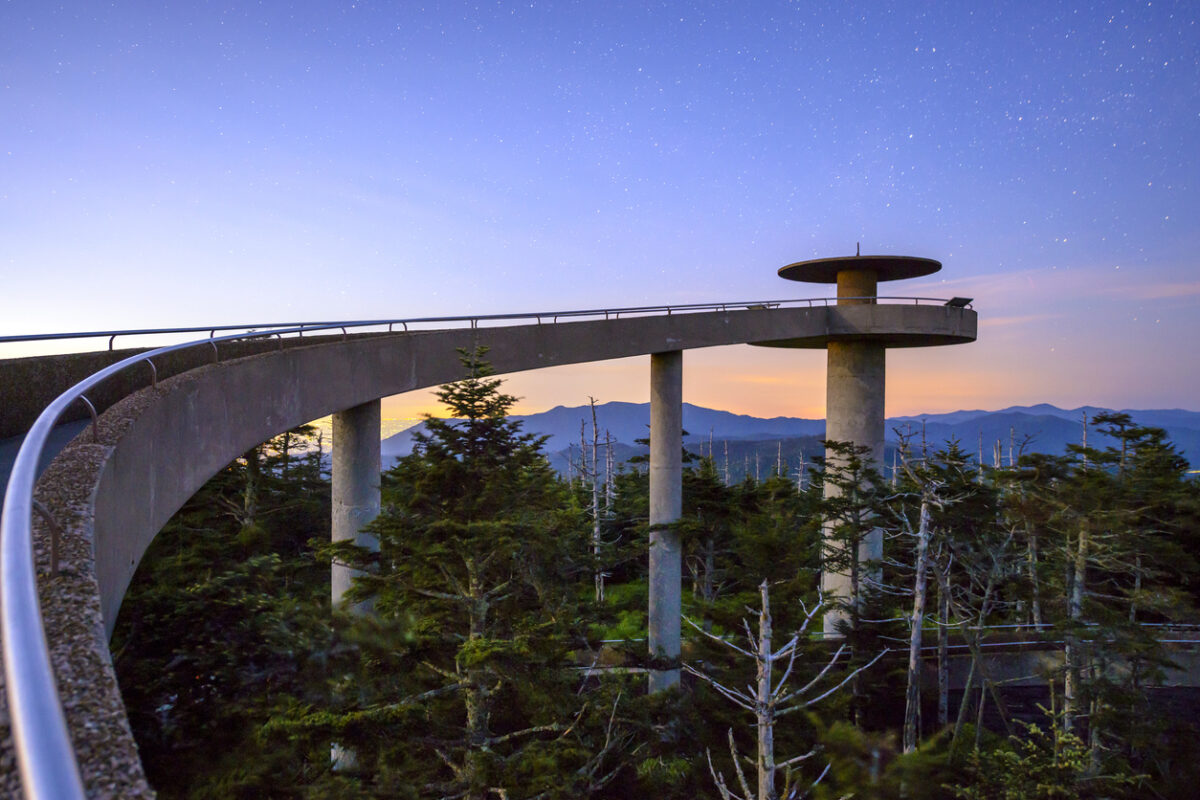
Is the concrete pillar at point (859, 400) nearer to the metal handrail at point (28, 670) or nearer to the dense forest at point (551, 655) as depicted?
the dense forest at point (551, 655)

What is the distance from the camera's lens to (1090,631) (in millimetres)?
15055

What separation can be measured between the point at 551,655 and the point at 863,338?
15.4 metres

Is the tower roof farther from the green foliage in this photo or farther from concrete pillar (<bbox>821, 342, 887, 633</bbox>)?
the green foliage

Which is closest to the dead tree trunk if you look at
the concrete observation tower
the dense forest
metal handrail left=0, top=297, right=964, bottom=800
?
the dense forest

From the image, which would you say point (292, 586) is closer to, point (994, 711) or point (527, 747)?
point (527, 747)

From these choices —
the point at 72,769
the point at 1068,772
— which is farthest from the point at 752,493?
the point at 72,769

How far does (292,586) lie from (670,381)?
431 inches

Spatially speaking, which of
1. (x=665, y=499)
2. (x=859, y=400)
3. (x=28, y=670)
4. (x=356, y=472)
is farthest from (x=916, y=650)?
(x=28, y=670)

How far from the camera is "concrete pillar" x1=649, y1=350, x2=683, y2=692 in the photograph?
16936 millimetres

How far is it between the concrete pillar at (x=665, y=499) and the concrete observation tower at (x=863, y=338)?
5353 millimetres

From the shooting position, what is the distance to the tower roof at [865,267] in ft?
66.0

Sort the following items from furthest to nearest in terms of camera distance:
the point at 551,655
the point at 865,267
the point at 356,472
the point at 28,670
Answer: the point at 865,267
the point at 356,472
the point at 551,655
the point at 28,670

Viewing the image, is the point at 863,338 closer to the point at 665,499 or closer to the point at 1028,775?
the point at 665,499

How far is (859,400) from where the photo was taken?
21.3 metres
